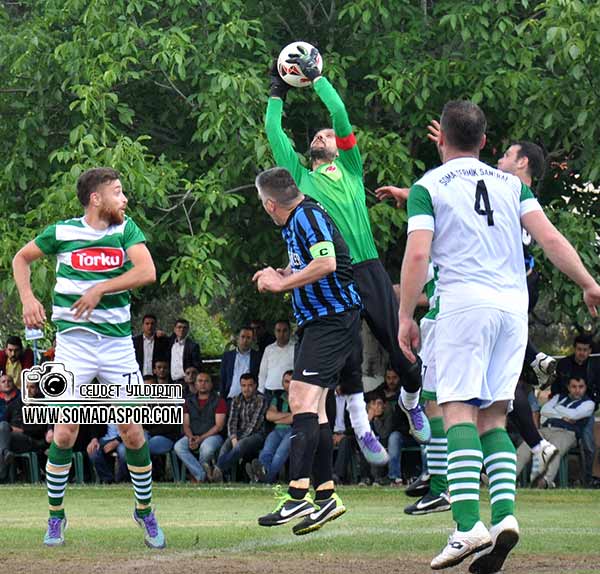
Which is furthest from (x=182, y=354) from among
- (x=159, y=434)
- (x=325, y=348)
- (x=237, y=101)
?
(x=325, y=348)

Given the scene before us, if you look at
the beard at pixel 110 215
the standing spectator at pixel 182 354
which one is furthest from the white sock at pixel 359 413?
the standing spectator at pixel 182 354

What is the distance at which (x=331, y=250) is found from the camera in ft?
27.7

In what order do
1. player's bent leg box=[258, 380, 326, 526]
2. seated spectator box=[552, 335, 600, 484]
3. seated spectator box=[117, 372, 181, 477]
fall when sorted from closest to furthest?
player's bent leg box=[258, 380, 326, 526] < seated spectator box=[552, 335, 600, 484] < seated spectator box=[117, 372, 181, 477]

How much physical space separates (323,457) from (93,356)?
158 cm

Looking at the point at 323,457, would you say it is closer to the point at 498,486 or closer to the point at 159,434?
the point at 498,486

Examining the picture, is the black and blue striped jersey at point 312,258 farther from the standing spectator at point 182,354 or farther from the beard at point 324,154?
the standing spectator at point 182,354

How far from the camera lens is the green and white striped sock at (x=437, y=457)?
9.59m

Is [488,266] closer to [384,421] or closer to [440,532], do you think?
[440,532]

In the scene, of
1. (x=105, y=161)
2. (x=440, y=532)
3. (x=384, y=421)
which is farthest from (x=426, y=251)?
(x=384, y=421)

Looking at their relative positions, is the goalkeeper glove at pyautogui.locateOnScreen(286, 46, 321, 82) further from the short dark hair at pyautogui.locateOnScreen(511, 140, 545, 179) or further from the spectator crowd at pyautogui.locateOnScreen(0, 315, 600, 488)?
the spectator crowd at pyautogui.locateOnScreen(0, 315, 600, 488)

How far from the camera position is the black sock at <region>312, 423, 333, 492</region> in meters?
8.95

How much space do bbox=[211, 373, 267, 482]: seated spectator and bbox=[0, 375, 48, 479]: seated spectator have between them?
2732 mm

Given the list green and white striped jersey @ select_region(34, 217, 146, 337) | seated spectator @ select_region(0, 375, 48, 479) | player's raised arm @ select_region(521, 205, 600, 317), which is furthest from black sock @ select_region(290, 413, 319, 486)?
seated spectator @ select_region(0, 375, 48, 479)

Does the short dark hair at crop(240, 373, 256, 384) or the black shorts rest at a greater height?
the black shorts
